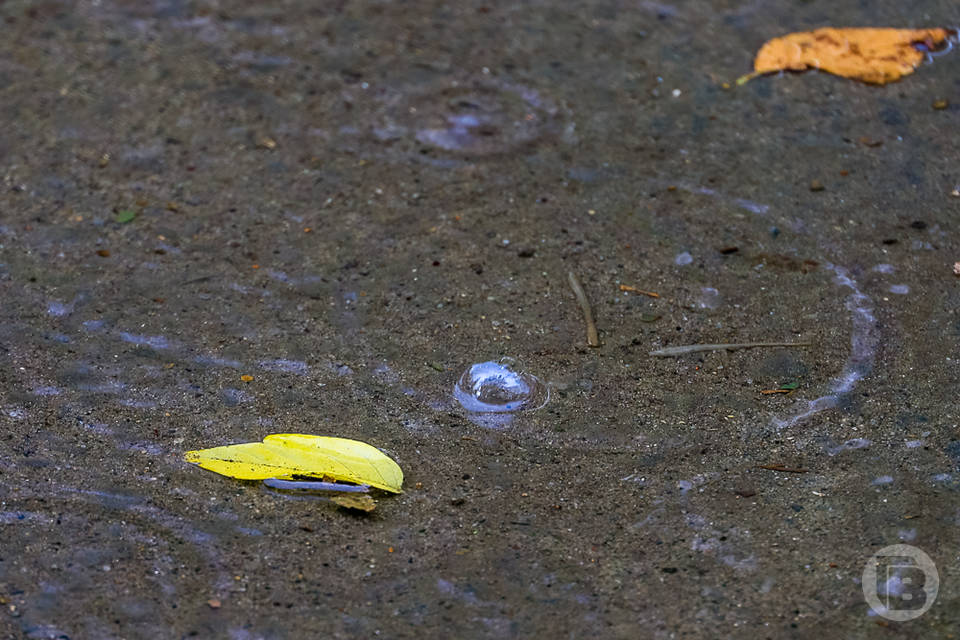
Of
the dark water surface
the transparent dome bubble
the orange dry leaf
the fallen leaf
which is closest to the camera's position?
the dark water surface

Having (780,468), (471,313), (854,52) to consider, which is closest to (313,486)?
(471,313)

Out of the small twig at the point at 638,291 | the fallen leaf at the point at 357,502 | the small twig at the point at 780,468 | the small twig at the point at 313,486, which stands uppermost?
the small twig at the point at 638,291

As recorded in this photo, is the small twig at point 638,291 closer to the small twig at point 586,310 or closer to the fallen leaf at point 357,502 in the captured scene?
the small twig at point 586,310

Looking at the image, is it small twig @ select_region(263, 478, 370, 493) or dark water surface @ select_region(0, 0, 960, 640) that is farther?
small twig @ select_region(263, 478, 370, 493)

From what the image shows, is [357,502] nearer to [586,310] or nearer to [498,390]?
[498,390]

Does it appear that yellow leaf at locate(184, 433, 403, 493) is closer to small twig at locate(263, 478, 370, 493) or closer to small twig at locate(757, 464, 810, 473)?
small twig at locate(263, 478, 370, 493)

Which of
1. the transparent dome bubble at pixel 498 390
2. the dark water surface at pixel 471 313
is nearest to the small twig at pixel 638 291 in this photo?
the dark water surface at pixel 471 313

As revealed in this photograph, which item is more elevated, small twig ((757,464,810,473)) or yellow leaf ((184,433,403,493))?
yellow leaf ((184,433,403,493))

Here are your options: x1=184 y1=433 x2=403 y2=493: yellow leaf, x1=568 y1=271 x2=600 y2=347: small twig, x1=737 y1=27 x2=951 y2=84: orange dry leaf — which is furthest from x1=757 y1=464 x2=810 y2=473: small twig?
x1=737 y1=27 x2=951 y2=84: orange dry leaf
